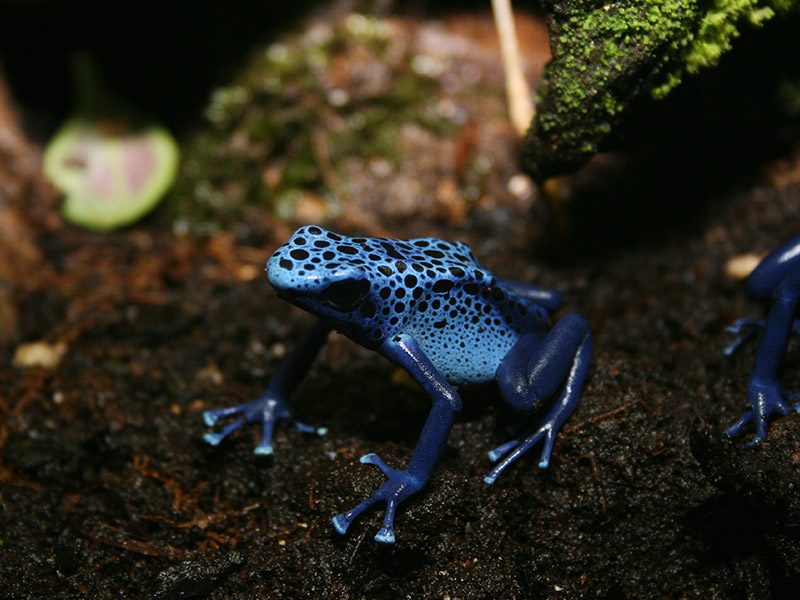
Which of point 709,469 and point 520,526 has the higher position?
point 709,469

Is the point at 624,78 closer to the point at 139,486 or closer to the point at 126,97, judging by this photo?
the point at 139,486

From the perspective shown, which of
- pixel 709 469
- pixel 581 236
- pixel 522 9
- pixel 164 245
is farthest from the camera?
pixel 522 9

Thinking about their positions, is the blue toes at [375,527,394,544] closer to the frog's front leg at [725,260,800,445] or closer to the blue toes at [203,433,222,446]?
the blue toes at [203,433,222,446]

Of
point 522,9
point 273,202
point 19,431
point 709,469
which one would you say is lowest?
point 19,431

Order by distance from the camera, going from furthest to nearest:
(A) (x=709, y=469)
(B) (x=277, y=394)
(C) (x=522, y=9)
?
(C) (x=522, y=9) → (B) (x=277, y=394) → (A) (x=709, y=469)

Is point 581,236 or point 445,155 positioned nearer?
point 581,236

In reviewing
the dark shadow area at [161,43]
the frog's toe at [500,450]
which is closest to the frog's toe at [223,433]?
the frog's toe at [500,450]

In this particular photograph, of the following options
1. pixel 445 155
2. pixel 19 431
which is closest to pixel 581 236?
pixel 445 155
